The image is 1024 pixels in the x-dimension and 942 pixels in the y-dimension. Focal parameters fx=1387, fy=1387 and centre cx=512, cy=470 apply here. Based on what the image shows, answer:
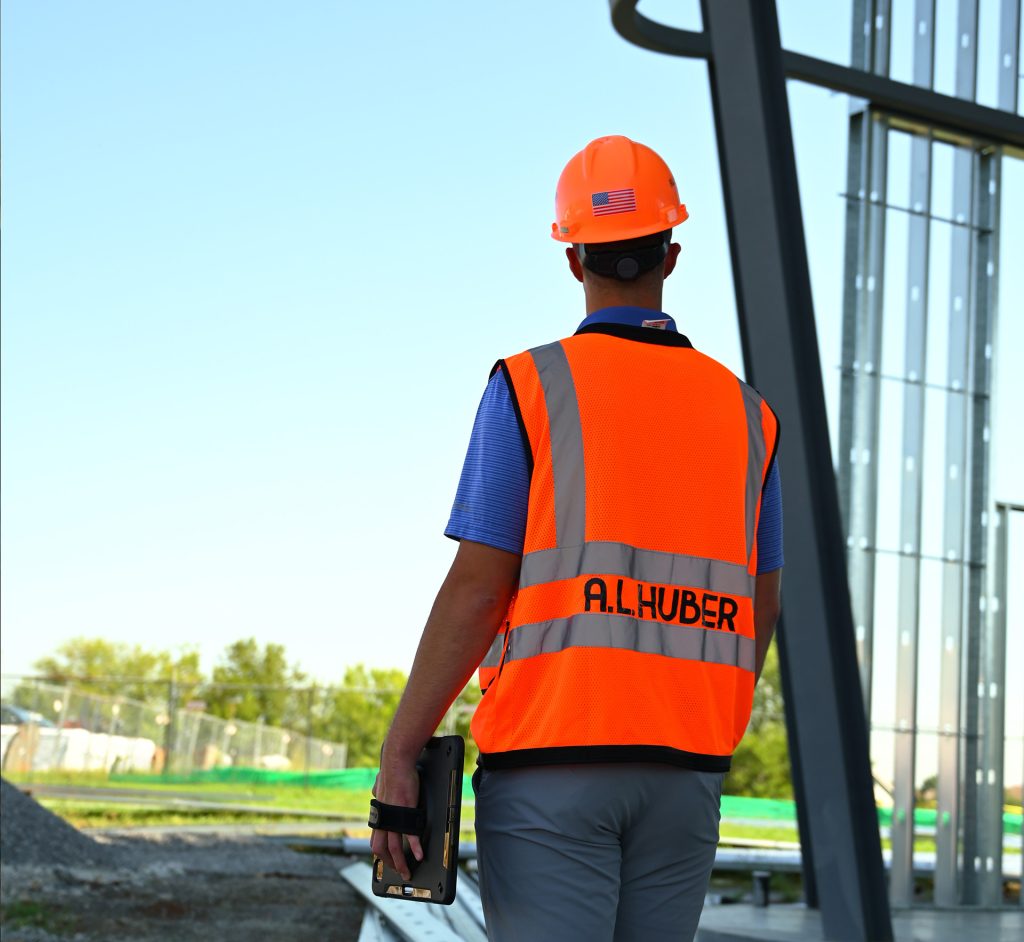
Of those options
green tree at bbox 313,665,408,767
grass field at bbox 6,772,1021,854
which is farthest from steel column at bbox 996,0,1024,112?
green tree at bbox 313,665,408,767

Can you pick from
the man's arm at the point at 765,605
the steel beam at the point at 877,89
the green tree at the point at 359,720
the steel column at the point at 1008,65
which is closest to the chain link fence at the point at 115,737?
the green tree at the point at 359,720

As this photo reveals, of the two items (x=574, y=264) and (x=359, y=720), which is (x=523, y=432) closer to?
(x=574, y=264)

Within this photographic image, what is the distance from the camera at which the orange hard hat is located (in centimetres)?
231

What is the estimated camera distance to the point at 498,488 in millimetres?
2078

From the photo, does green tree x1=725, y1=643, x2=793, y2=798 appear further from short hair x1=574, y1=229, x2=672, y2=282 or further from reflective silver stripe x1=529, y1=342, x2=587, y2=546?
reflective silver stripe x1=529, y1=342, x2=587, y2=546

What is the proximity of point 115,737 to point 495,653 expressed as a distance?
28.2 m

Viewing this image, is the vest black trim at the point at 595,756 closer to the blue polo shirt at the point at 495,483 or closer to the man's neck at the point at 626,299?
the blue polo shirt at the point at 495,483

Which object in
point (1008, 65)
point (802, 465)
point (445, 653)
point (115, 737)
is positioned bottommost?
point (115, 737)

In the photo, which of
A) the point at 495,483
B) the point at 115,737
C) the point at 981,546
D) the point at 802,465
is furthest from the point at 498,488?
the point at 115,737

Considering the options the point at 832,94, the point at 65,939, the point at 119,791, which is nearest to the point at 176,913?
the point at 65,939

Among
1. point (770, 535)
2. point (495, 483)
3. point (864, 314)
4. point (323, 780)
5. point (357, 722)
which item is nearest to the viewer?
point (495, 483)

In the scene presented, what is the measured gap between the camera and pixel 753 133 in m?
6.81

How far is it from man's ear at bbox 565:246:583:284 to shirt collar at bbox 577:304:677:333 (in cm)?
14

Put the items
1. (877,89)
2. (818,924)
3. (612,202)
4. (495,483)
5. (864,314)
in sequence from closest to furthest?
(495,483) < (612,202) < (818,924) < (877,89) < (864,314)
